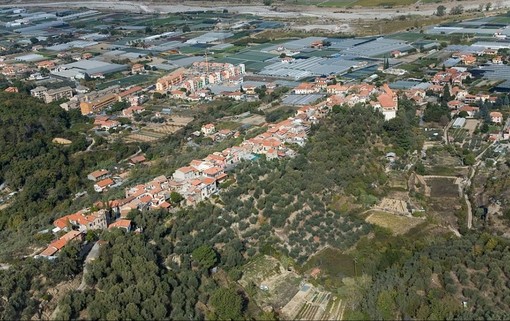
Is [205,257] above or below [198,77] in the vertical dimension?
below

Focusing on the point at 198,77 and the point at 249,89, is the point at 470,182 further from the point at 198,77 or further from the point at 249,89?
the point at 198,77

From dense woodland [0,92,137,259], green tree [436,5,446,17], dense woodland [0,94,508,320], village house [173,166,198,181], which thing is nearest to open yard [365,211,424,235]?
dense woodland [0,94,508,320]

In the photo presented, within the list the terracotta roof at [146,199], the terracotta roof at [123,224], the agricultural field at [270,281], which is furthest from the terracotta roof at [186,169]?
the agricultural field at [270,281]

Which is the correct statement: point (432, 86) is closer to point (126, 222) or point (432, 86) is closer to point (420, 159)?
point (420, 159)

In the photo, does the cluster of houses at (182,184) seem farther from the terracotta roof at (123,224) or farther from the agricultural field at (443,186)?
the agricultural field at (443,186)

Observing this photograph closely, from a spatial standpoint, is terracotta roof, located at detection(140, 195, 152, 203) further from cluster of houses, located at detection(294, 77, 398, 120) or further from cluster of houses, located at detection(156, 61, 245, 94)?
cluster of houses, located at detection(156, 61, 245, 94)

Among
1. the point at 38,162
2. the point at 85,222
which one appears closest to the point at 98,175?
the point at 38,162

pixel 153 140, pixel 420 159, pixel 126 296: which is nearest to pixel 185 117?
pixel 153 140
